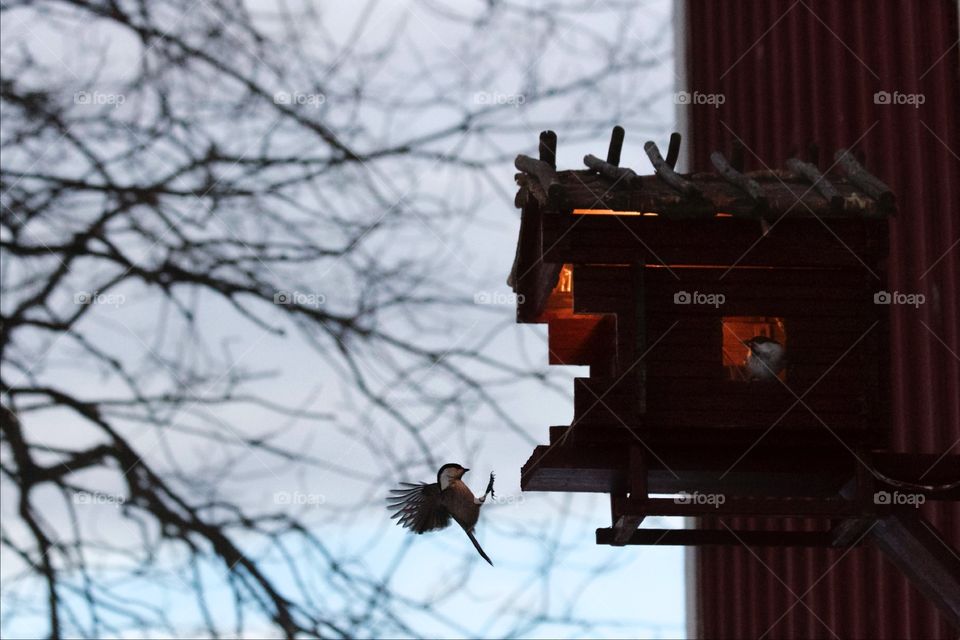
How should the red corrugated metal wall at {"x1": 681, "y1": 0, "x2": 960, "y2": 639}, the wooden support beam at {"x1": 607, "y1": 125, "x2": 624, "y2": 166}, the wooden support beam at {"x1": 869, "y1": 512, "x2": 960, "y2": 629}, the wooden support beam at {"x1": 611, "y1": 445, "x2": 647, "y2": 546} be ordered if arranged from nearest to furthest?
the wooden support beam at {"x1": 611, "y1": 445, "x2": 647, "y2": 546} → the wooden support beam at {"x1": 869, "y1": 512, "x2": 960, "y2": 629} → the wooden support beam at {"x1": 607, "y1": 125, "x2": 624, "y2": 166} → the red corrugated metal wall at {"x1": 681, "y1": 0, "x2": 960, "y2": 639}

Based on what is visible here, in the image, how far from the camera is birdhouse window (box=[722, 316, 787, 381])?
411cm

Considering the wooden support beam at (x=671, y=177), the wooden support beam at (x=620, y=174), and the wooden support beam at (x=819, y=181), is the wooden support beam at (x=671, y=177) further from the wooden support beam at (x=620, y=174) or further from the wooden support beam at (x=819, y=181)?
the wooden support beam at (x=819, y=181)

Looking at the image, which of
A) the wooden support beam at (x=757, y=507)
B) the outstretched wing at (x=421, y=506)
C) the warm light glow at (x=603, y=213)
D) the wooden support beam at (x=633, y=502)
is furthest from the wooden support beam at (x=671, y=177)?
the outstretched wing at (x=421, y=506)

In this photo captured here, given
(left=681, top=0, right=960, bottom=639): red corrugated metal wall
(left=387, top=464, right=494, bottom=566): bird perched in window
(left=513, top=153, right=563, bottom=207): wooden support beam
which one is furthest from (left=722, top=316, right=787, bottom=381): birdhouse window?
(left=681, top=0, right=960, bottom=639): red corrugated metal wall

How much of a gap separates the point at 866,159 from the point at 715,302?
1.63 m

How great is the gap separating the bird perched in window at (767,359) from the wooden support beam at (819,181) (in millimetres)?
387

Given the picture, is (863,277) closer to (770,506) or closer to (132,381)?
(770,506)

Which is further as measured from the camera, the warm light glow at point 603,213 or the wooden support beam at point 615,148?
the wooden support beam at point 615,148

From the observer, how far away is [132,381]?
20.3 ft

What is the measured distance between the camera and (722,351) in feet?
12.9

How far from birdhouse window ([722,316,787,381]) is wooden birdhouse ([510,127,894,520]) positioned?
158 mm

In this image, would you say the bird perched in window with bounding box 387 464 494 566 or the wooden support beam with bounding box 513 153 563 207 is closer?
the wooden support beam with bounding box 513 153 563 207

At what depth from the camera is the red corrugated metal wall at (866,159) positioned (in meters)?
5.39

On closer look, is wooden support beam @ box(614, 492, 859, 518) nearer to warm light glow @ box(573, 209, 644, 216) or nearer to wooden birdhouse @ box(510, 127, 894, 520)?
wooden birdhouse @ box(510, 127, 894, 520)
